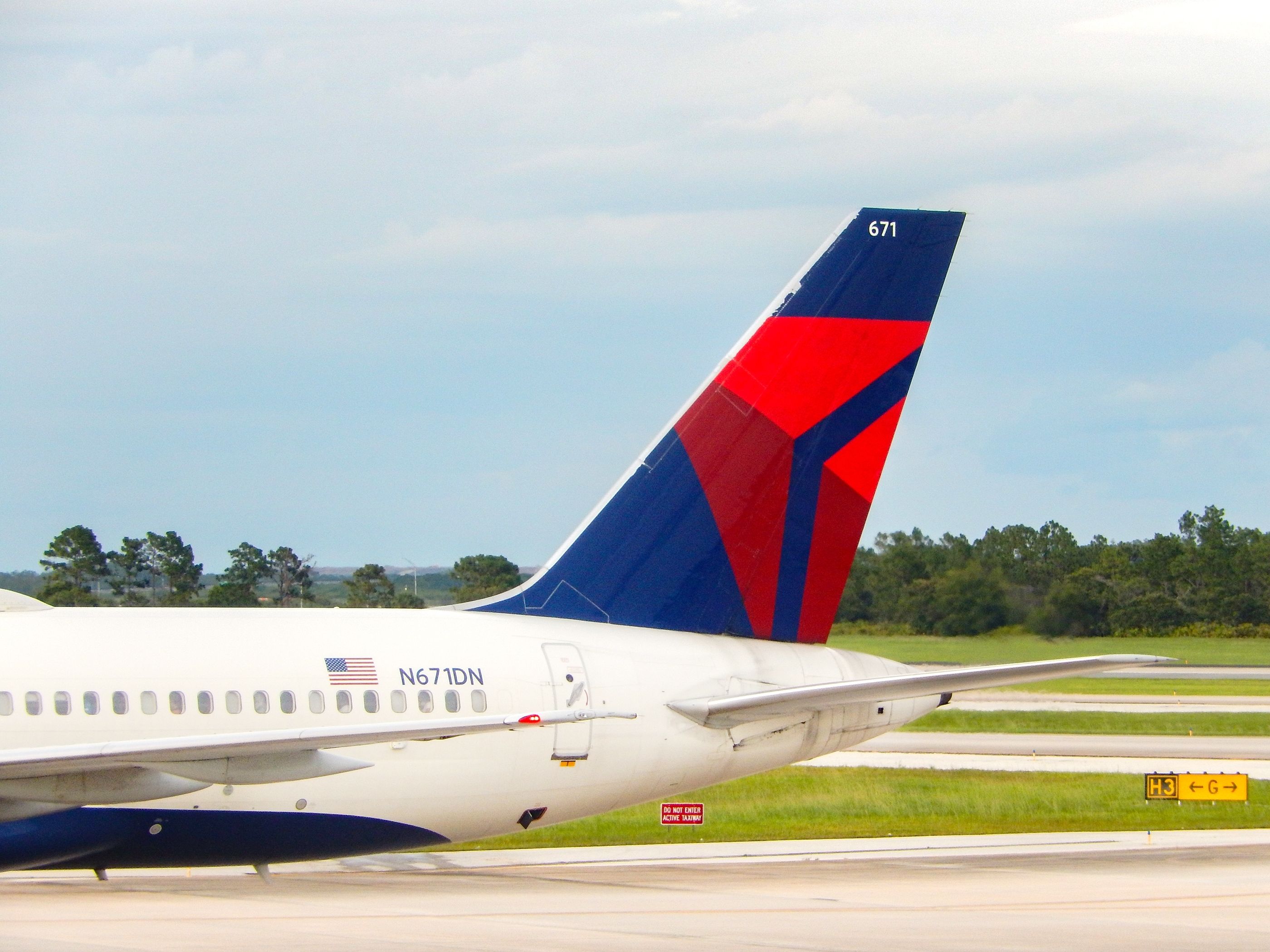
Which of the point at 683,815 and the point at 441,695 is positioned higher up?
the point at 441,695

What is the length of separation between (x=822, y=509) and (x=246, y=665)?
25.2ft

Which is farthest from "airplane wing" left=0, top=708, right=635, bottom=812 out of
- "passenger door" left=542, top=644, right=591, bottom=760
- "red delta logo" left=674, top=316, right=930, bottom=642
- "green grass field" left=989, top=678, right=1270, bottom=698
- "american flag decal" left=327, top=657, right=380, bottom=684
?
"green grass field" left=989, top=678, right=1270, bottom=698

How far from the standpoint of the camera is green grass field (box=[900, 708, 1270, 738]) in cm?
5366

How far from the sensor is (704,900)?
21.6 metres

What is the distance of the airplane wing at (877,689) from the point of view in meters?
17.5

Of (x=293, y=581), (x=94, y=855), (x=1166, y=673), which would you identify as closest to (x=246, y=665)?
(x=94, y=855)

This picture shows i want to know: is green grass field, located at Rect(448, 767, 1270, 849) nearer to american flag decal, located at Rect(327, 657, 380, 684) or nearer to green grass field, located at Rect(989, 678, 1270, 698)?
american flag decal, located at Rect(327, 657, 380, 684)

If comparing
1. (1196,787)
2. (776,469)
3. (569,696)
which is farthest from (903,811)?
(569,696)

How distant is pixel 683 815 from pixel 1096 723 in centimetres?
3145

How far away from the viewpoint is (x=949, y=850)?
26922 millimetres

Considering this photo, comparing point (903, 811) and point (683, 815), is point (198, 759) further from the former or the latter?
point (903, 811)

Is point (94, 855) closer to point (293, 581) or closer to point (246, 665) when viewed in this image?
point (246, 665)

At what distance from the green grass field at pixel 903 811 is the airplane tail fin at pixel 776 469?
6.64 metres

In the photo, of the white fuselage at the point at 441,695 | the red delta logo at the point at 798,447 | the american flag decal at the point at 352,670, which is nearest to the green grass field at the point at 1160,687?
the red delta logo at the point at 798,447
